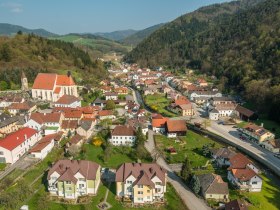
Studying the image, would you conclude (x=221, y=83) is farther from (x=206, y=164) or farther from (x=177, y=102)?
(x=206, y=164)

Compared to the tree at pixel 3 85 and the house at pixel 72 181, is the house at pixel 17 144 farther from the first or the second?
the tree at pixel 3 85

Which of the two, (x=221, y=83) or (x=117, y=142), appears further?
(x=221, y=83)

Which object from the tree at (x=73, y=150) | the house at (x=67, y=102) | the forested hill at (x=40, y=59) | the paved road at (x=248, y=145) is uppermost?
the forested hill at (x=40, y=59)

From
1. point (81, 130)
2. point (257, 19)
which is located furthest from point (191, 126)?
point (257, 19)

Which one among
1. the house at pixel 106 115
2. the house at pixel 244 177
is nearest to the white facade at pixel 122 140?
the house at pixel 106 115

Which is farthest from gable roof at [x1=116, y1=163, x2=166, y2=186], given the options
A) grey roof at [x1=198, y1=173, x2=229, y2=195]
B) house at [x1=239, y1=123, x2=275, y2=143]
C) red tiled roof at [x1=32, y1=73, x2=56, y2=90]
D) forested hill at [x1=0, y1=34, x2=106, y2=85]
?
forested hill at [x1=0, y1=34, x2=106, y2=85]

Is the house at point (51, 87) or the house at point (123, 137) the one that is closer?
the house at point (123, 137)
